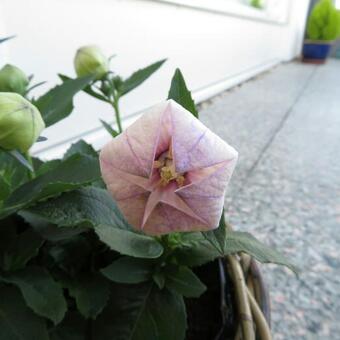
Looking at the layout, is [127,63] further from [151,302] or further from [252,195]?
[151,302]

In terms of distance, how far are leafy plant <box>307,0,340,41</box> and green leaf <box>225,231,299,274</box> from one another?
10.6 feet

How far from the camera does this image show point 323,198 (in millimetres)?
823

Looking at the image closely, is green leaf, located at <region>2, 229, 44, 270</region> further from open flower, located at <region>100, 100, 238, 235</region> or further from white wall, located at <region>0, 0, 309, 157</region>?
white wall, located at <region>0, 0, 309, 157</region>

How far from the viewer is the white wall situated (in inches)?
25.8

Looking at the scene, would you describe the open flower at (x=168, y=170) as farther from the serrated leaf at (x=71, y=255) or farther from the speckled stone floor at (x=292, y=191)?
the speckled stone floor at (x=292, y=191)

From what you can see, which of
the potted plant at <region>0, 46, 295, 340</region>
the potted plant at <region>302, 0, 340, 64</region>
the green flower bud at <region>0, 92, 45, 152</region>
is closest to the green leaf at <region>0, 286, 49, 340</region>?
the potted plant at <region>0, 46, 295, 340</region>

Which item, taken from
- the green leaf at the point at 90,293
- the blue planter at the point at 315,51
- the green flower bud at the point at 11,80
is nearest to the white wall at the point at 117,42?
the green flower bud at the point at 11,80

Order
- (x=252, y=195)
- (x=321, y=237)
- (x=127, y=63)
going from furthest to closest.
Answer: (x=127, y=63) < (x=252, y=195) < (x=321, y=237)

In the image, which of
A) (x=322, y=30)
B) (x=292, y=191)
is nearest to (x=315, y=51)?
(x=322, y=30)

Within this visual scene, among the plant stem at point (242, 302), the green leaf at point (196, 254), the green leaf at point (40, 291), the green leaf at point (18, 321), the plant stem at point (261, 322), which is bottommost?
the plant stem at point (261, 322)

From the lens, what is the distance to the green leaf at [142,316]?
0.93 ft

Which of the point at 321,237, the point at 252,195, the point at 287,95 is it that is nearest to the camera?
the point at 321,237

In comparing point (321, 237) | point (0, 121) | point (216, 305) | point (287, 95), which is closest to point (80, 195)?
point (0, 121)

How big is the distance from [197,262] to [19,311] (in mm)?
128
